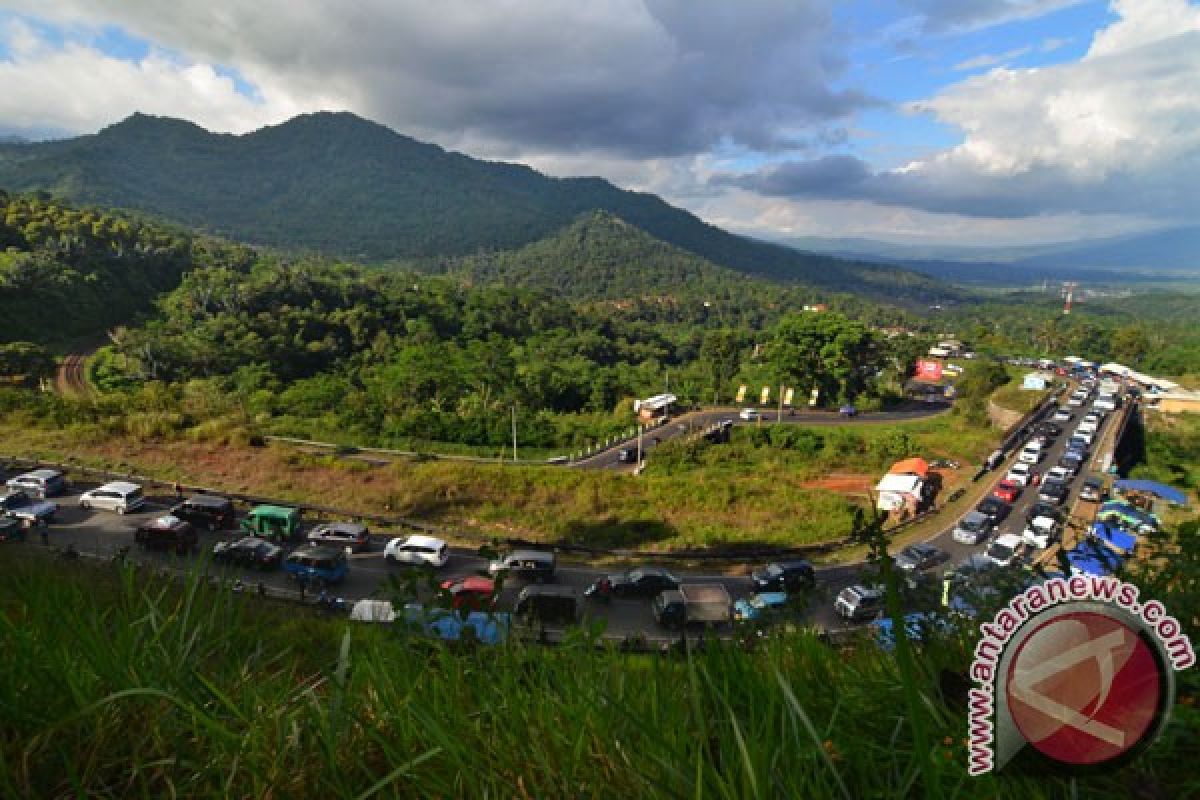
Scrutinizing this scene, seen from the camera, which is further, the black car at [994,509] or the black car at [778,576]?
the black car at [994,509]

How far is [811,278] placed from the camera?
7313 inches

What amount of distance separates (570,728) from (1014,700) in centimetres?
73

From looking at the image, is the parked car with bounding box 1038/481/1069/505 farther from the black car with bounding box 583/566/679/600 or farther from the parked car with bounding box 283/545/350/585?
the parked car with bounding box 283/545/350/585

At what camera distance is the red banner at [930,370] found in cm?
4919

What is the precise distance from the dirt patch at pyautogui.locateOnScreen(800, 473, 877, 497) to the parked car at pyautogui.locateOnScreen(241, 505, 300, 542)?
16.8 m

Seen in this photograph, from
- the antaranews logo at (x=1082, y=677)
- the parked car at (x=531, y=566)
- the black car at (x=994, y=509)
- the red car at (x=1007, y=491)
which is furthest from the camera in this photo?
the red car at (x=1007, y=491)

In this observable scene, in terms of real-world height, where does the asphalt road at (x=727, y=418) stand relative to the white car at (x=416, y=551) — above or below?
below

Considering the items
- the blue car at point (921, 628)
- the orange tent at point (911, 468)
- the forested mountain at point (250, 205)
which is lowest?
the orange tent at point (911, 468)

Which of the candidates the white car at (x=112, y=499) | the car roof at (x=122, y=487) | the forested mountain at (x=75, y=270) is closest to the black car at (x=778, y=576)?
the white car at (x=112, y=499)

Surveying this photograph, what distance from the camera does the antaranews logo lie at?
74 cm

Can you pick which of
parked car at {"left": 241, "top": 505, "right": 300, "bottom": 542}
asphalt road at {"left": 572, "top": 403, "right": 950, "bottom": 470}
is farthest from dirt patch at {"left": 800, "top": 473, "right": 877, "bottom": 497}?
parked car at {"left": 241, "top": 505, "right": 300, "bottom": 542}

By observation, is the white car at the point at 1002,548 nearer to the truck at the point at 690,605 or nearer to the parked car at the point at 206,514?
the truck at the point at 690,605

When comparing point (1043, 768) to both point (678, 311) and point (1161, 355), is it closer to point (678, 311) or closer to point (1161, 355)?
point (1161, 355)

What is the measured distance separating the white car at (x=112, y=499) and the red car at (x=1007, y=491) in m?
26.3
